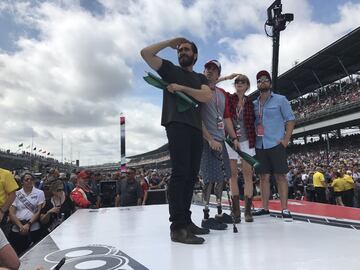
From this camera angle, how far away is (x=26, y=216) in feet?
17.6

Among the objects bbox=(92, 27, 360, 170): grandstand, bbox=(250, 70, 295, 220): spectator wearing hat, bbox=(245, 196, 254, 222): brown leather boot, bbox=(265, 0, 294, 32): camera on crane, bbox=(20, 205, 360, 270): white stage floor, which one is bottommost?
bbox=(20, 205, 360, 270): white stage floor

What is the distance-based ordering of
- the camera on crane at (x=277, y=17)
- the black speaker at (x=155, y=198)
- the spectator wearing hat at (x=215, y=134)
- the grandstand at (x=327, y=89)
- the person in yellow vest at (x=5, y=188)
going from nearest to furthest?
the person in yellow vest at (x=5, y=188), the spectator wearing hat at (x=215, y=134), the camera on crane at (x=277, y=17), the black speaker at (x=155, y=198), the grandstand at (x=327, y=89)

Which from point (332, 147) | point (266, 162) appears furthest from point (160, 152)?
point (266, 162)

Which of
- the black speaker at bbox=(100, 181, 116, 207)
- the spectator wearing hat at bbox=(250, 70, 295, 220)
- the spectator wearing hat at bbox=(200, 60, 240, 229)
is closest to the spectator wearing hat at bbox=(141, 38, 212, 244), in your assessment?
the spectator wearing hat at bbox=(200, 60, 240, 229)

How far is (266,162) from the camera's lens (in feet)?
13.3

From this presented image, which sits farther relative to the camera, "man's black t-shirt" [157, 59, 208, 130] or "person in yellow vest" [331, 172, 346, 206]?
"person in yellow vest" [331, 172, 346, 206]

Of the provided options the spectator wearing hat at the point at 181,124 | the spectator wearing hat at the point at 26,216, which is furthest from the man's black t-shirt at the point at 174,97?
the spectator wearing hat at the point at 26,216

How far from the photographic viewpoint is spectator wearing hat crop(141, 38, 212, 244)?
2.79 meters

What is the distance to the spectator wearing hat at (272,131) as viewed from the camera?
3965 millimetres

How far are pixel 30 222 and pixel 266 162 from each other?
3537 mm

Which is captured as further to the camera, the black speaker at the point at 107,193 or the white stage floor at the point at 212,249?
the black speaker at the point at 107,193

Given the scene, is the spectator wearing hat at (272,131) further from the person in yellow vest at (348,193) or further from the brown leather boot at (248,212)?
the person in yellow vest at (348,193)

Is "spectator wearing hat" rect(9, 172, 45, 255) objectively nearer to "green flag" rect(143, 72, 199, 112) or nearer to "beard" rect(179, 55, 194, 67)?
"green flag" rect(143, 72, 199, 112)

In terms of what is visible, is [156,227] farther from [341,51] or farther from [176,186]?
[341,51]
